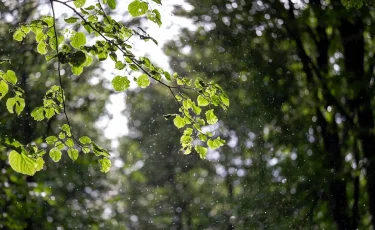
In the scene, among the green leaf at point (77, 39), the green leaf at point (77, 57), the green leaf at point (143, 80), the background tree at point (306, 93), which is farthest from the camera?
the background tree at point (306, 93)

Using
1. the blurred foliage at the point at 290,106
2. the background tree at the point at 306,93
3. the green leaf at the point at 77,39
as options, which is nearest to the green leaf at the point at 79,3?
the green leaf at the point at 77,39

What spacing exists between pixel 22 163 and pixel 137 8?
627mm

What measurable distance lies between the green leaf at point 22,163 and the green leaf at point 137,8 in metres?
0.58

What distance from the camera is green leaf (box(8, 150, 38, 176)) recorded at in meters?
1.29

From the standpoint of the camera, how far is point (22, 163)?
131 cm

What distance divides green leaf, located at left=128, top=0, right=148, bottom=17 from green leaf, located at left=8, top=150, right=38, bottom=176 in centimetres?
58

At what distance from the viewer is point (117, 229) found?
6793mm

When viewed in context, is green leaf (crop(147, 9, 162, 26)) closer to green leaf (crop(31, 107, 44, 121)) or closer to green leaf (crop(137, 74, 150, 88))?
green leaf (crop(137, 74, 150, 88))

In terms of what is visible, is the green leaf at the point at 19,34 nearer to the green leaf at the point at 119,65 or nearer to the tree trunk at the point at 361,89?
the green leaf at the point at 119,65

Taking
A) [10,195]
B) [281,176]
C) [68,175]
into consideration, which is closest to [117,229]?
[68,175]

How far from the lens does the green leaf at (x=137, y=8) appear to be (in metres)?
1.31

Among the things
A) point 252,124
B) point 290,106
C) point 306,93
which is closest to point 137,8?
point 306,93

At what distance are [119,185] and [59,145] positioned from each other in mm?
6130

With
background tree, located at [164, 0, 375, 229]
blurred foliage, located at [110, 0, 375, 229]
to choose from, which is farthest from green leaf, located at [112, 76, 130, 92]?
background tree, located at [164, 0, 375, 229]
